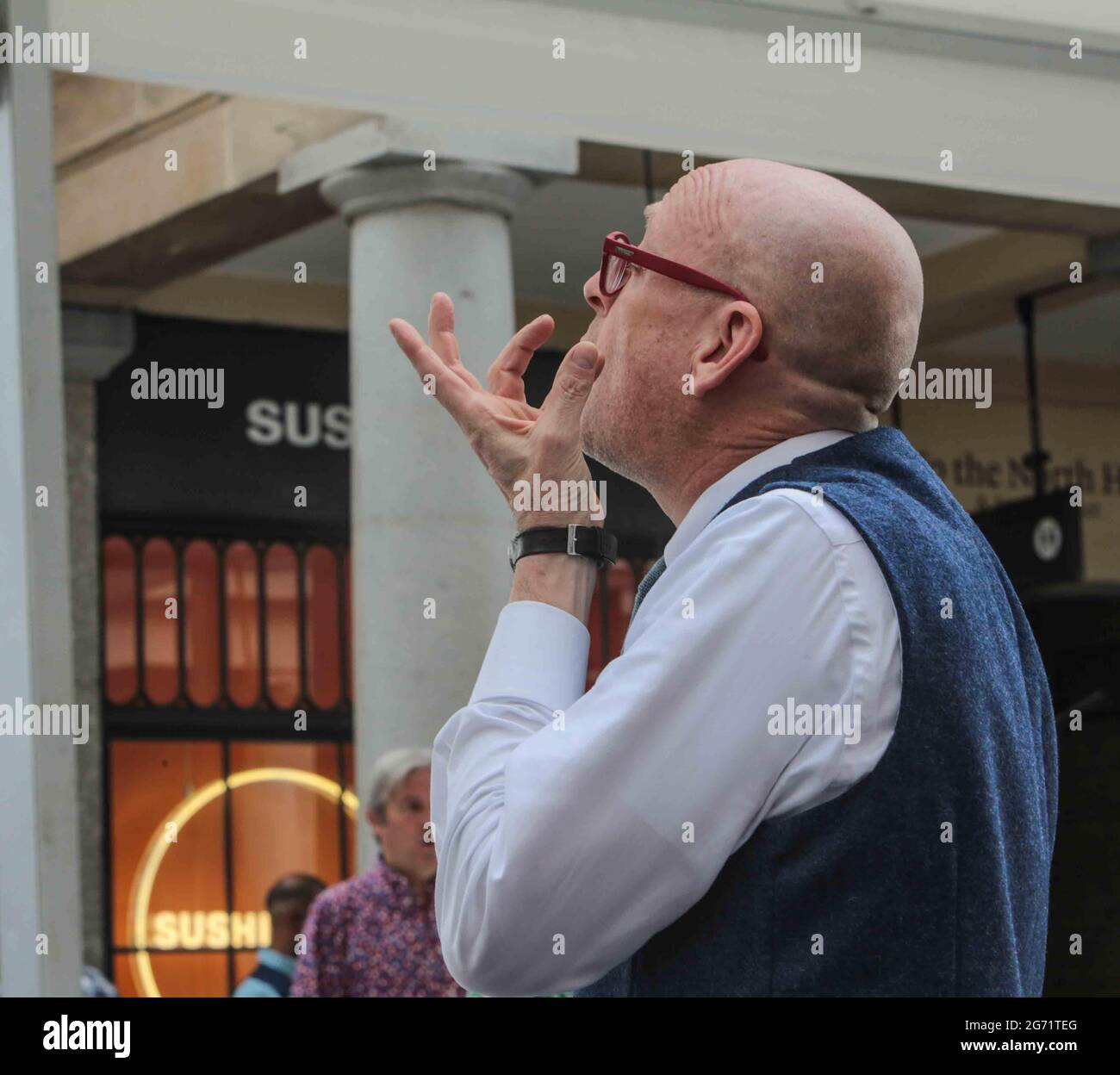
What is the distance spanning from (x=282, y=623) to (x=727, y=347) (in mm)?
8183

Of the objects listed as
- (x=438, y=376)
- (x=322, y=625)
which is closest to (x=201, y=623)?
(x=322, y=625)

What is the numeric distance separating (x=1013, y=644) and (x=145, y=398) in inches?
322

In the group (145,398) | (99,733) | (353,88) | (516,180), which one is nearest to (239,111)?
(516,180)

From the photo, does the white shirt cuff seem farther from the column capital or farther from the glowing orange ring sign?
the glowing orange ring sign

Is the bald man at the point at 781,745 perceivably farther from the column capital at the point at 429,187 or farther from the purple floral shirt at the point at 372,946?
the column capital at the point at 429,187

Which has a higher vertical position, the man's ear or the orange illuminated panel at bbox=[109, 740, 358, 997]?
the man's ear

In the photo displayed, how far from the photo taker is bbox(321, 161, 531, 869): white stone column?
6.71 m

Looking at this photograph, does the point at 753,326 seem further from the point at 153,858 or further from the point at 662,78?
the point at 153,858

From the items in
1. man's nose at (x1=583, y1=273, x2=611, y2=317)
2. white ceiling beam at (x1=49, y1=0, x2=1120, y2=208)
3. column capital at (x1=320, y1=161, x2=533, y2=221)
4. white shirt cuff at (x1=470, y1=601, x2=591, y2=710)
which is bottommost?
white shirt cuff at (x1=470, y1=601, x2=591, y2=710)

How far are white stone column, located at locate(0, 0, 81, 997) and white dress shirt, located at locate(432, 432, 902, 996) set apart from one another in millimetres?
1684

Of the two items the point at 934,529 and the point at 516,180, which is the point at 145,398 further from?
the point at 934,529

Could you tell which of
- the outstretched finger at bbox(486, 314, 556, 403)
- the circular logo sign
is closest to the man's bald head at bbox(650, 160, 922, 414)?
the outstretched finger at bbox(486, 314, 556, 403)

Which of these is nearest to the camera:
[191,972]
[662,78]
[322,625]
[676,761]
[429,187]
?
[676,761]

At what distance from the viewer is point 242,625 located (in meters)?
9.62
